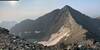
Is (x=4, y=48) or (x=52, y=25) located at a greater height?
(x=52, y=25)

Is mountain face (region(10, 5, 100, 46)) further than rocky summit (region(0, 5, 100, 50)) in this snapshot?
Yes

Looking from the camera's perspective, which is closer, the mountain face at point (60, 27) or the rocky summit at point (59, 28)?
the rocky summit at point (59, 28)

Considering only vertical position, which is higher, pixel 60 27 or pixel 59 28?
pixel 60 27

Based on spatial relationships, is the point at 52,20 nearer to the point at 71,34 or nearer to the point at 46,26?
the point at 46,26

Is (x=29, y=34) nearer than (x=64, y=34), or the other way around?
(x=64, y=34)

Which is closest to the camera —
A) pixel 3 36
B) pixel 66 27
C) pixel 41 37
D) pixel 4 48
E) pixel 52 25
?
pixel 4 48

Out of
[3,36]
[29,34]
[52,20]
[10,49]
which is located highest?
[52,20]

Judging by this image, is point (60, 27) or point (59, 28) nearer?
point (60, 27)

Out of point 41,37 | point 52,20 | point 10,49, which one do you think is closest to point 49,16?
point 52,20
